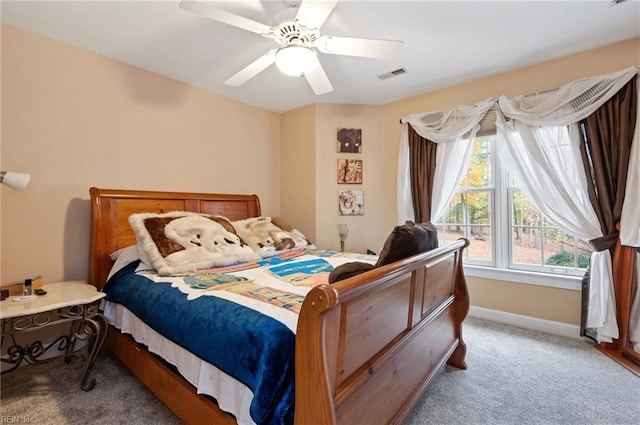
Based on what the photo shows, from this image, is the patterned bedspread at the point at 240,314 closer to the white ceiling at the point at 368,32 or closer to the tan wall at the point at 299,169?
the tan wall at the point at 299,169

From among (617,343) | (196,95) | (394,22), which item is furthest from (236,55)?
(617,343)

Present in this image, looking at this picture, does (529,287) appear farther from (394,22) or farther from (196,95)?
(196,95)

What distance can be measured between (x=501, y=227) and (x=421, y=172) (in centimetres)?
102

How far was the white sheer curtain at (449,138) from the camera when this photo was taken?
306 centimetres

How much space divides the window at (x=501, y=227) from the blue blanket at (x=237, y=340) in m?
2.82

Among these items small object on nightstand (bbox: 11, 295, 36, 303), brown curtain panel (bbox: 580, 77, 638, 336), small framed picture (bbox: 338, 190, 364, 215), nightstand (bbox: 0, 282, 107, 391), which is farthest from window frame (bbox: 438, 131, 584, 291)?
small object on nightstand (bbox: 11, 295, 36, 303)

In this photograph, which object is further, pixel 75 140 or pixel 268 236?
pixel 268 236

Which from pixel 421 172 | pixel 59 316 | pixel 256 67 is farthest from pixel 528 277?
pixel 59 316

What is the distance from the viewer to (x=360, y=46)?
1872 millimetres

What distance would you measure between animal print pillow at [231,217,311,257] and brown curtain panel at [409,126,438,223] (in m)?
1.39

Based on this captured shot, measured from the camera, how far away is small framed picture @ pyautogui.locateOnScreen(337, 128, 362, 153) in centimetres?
379

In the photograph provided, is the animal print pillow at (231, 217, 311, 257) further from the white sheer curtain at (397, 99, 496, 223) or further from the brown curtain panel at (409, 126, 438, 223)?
the white sheer curtain at (397, 99, 496, 223)

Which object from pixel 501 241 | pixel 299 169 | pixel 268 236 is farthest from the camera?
pixel 299 169

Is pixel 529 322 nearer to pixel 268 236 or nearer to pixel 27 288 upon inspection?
pixel 268 236
